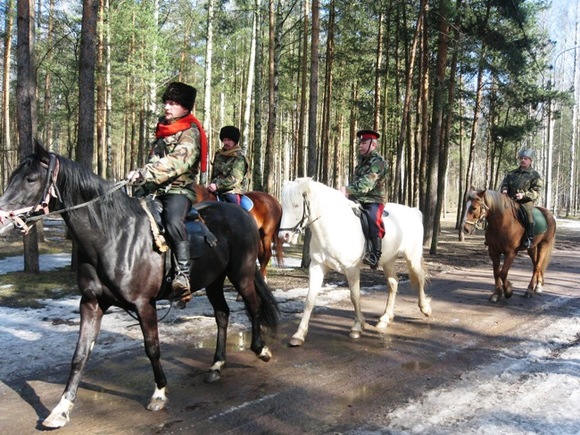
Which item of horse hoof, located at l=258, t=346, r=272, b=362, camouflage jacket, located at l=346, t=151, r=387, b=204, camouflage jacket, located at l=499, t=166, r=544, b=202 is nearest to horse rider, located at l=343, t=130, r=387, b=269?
camouflage jacket, located at l=346, t=151, r=387, b=204

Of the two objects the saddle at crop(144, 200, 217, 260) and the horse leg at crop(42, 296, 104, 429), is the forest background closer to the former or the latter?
the saddle at crop(144, 200, 217, 260)

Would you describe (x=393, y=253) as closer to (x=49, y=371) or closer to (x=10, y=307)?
(x=49, y=371)

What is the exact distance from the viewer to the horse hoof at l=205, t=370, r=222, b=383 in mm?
4711

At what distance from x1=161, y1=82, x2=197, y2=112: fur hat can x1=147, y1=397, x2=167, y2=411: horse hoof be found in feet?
9.20

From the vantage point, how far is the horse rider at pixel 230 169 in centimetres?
860

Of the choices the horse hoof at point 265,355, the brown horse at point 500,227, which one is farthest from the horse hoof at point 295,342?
the brown horse at point 500,227

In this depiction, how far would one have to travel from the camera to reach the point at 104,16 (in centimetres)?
1944

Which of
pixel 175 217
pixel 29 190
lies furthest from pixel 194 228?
pixel 29 190

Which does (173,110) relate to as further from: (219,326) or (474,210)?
(474,210)

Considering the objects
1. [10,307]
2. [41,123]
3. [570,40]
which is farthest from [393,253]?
[570,40]

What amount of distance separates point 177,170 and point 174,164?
0.21ft

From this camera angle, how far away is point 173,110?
4453 mm

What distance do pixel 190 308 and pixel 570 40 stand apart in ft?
140

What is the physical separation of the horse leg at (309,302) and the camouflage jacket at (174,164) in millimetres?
2357
